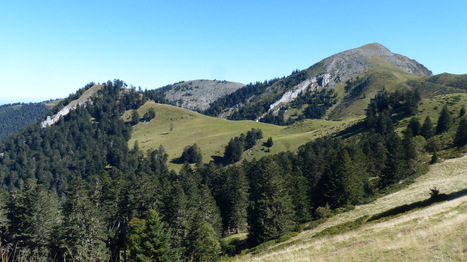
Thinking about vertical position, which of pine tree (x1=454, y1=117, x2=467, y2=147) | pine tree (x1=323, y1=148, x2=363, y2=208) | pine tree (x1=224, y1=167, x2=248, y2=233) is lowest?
pine tree (x1=224, y1=167, x2=248, y2=233)

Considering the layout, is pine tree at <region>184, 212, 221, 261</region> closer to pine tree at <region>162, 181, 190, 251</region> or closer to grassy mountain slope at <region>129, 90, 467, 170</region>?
pine tree at <region>162, 181, 190, 251</region>

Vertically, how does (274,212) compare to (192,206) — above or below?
above

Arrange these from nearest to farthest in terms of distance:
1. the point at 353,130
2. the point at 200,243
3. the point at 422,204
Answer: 1. the point at 422,204
2. the point at 200,243
3. the point at 353,130

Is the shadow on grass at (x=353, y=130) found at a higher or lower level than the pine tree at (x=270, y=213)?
higher

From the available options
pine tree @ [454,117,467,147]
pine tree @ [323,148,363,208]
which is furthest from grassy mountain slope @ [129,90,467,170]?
pine tree @ [323,148,363,208]

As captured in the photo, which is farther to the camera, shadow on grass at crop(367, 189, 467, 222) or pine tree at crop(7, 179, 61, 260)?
pine tree at crop(7, 179, 61, 260)

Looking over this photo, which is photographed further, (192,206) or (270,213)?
(192,206)

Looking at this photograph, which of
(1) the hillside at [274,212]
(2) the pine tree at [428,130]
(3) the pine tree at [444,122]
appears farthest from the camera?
(3) the pine tree at [444,122]

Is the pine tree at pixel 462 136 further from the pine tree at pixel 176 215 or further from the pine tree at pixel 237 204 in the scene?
the pine tree at pixel 176 215

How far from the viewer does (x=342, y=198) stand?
186 ft

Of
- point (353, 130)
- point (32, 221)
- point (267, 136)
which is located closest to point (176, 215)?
point (32, 221)

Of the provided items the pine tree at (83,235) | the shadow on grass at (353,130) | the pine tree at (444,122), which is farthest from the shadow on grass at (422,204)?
the shadow on grass at (353,130)

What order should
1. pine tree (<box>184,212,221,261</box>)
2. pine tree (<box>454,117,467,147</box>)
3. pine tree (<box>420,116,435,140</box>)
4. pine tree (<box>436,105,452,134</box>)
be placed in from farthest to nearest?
pine tree (<box>436,105,452,134</box>) < pine tree (<box>420,116,435,140</box>) < pine tree (<box>454,117,467,147</box>) < pine tree (<box>184,212,221,261</box>)

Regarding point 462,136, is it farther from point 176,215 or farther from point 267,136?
point 267,136
